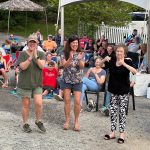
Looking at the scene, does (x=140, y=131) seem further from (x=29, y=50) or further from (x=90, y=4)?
(x=90, y=4)

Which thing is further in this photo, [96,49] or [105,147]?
[96,49]

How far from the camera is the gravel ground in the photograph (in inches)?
257

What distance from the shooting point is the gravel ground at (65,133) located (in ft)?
21.4

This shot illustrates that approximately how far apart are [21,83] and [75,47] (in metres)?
1.04

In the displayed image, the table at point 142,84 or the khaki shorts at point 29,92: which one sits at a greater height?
the khaki shorts at point 29,92

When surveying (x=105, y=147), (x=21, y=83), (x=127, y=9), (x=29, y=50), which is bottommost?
(x=105, y=147)

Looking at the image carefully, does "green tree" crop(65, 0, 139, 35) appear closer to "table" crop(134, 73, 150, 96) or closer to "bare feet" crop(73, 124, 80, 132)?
"table" crop(134, 73, 150, 96)

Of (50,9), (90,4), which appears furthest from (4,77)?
(50,9)

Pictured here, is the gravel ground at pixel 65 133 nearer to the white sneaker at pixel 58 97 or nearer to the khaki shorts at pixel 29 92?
the white sneaker at pixel 58 97

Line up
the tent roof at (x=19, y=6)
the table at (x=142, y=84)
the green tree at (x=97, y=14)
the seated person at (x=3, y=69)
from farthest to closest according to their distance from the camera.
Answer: the green tree at (x=97, y=14) → the tent roof at (x=19, y=6) → the seated person at (x=3, y=69) → the table at (x=142, y=84)

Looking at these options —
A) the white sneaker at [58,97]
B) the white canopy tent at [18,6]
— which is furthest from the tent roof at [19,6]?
the white sneaker at [58,97]

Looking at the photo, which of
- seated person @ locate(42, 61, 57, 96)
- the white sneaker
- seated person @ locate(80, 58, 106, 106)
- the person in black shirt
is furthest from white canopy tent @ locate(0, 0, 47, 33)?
the person in black shirt

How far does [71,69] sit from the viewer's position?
23.8ft

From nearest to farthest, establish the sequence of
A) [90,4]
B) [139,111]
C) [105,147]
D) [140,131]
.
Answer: [105,147]
[140,131]
[139,111]
[90,4]
